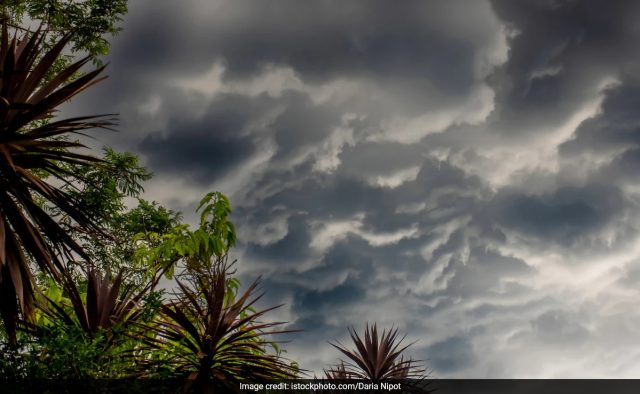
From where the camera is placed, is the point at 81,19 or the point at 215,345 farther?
the point at 81,19

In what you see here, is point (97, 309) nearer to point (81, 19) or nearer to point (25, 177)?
point (25, 177)

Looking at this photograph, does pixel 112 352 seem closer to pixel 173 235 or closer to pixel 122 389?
pixel 122 389

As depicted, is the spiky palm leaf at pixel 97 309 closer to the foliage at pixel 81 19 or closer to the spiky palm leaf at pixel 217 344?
the spiky palm leaf at pixel 217 344

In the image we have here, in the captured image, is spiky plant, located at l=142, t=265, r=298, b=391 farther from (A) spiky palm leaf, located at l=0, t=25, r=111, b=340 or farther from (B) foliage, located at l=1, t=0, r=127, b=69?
(B) foliage, located at l=1, t=0, r=127, b=69

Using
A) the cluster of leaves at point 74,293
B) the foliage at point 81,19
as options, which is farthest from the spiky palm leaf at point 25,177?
the foliage at point 81,19

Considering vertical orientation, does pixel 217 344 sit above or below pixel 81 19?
below

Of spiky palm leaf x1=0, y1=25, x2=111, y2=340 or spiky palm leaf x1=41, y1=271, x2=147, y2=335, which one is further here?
spiky palm leaf x1=41, y1=271, x2=147, y2=335

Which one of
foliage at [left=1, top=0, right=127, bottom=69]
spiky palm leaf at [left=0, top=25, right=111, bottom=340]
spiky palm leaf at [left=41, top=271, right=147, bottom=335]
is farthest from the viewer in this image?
foliage at [left=1, top=0, right=127, bottom=69]

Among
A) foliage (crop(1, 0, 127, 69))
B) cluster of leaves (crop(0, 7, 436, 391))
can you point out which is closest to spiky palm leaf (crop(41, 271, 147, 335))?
cluster of leaves (crop(0, 7, 436, 391))

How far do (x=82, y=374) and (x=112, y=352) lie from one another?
0.59 m

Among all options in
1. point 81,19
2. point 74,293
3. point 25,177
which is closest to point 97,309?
point 74,293

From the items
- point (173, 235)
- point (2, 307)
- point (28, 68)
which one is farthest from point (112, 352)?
point (28, 68)

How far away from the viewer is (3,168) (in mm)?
6324

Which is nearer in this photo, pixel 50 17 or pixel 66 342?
pixel 66 342
